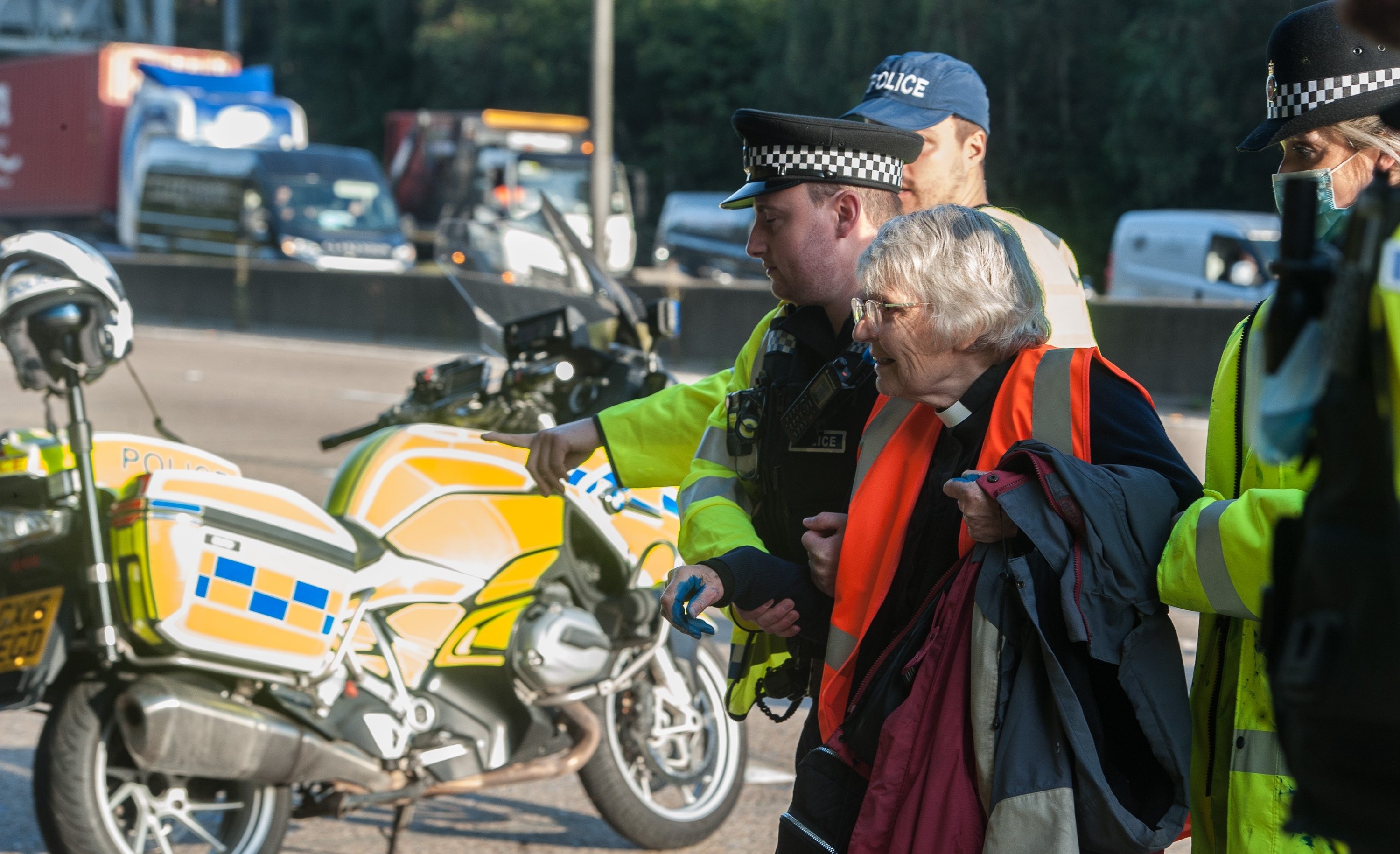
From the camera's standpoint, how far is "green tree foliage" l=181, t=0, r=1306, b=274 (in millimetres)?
27797

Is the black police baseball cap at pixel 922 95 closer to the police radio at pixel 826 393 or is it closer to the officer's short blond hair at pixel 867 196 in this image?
the officer's short blond hair at pixel 867 196

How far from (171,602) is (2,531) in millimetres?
460

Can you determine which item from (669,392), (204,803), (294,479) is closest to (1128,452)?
(669,392)

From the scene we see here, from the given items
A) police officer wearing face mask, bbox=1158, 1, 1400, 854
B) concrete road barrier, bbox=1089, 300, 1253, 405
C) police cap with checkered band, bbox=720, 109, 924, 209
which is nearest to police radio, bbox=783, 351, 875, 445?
police cap with checkered band, bbox=720, 109, 924, 209

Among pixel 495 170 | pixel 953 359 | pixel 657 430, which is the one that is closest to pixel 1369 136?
pixel 953 359

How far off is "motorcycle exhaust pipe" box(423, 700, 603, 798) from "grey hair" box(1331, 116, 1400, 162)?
8.20 feet

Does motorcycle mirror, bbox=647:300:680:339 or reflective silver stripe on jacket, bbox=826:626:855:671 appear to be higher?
motorcycle mirror, bbox=647:300:680:339

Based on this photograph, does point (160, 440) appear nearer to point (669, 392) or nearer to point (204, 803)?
point (204, 803)

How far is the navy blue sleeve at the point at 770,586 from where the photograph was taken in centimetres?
241

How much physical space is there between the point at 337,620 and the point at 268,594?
0.20 metres

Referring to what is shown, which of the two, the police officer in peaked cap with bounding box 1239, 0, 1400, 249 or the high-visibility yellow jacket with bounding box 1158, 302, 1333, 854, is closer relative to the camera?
the high-visibility yellow jacket with bounding box 1158, 302, 1333, 854

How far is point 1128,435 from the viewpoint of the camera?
2115 millimetres

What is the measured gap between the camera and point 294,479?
9430 millimetres

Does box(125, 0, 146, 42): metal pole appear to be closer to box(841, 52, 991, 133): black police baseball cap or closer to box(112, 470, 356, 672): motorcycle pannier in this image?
box(112, 470, 356, 672): motorcycle pannier
